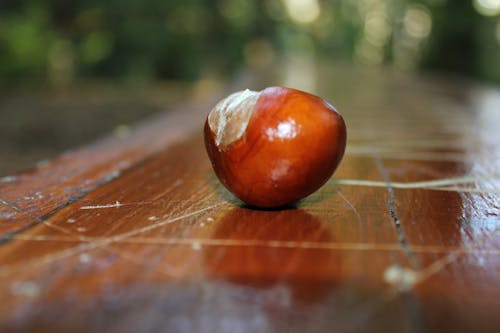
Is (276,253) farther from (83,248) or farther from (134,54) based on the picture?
(134,54)

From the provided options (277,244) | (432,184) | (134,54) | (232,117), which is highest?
(232,117)

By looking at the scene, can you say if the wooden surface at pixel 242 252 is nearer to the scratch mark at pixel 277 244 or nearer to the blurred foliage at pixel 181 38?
the scratch mark at pixel 277 244

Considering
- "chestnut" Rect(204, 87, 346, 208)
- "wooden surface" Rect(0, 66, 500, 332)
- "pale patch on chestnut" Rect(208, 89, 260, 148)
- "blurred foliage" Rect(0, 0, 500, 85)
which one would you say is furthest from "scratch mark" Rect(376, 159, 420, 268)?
"blurred foliage" Rect(0, 0, 500, 85)

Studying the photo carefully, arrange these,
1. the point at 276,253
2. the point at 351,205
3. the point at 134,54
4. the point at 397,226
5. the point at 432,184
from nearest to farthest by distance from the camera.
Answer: the point at 276,253 < the point at 397,226 < the point at 351,205 < the point at 432,184 < the point at 134,54

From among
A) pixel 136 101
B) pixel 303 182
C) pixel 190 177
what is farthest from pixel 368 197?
pixel 136 101

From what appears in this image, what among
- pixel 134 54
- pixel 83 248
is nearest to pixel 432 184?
pixel 83 248

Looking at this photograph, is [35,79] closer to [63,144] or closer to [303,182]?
[63,144]

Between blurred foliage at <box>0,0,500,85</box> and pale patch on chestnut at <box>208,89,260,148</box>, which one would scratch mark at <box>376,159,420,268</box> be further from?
blurred foliage at <box>0,0,500,85</box>
